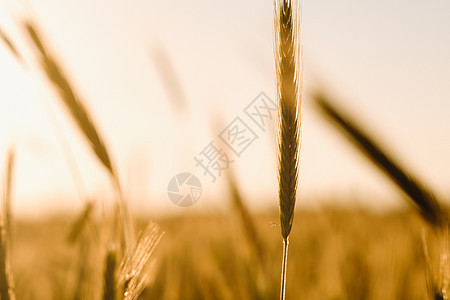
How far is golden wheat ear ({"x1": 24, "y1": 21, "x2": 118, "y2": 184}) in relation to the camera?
69cm

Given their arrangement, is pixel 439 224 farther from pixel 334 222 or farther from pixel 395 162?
pixel 334 222

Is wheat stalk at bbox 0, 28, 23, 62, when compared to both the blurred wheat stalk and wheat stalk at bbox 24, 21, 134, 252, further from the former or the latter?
the blurred wheat stalk

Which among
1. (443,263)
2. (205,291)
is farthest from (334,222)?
(443,263)

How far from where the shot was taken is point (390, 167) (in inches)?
25.8

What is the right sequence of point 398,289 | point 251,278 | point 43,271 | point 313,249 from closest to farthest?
point 251,278
point 398,289
point 43,271
point 313,249

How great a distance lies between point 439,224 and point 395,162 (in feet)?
0.33

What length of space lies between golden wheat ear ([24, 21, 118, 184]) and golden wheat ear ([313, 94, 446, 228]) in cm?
34

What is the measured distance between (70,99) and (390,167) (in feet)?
1.57

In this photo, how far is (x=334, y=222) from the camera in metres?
2.13

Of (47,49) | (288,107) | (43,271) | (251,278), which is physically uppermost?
(43,271)

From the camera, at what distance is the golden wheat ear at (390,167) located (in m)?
0.61

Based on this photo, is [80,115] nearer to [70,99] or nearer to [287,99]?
[70,99]

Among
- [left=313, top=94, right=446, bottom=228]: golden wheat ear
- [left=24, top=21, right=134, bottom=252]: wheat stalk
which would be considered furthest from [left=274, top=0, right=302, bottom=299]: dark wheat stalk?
[left=24, top=21, right=134, bottom=252]: wheat stalk

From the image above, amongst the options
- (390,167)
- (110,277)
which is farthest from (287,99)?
(110,277)
